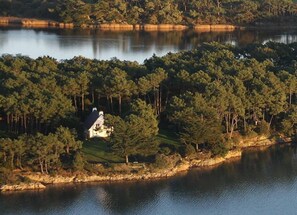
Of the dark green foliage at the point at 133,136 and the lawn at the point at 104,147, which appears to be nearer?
the dark green foliage at the point at 133,136

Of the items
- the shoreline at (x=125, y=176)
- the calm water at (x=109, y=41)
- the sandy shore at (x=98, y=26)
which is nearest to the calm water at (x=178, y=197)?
the shoreline at (x=125, y=176)

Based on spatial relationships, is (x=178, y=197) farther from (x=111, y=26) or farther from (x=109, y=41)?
(x=111, y=26)

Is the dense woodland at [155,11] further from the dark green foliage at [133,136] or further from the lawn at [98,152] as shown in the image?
the dark green foliage at [133,136]

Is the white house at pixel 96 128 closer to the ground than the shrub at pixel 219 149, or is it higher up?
higher up

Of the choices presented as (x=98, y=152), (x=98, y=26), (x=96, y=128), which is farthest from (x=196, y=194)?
(x=98, y=26)

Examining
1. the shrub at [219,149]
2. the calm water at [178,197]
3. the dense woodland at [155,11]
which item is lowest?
the calm water at [178,197]

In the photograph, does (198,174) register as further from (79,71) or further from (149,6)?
(149,6)
